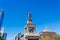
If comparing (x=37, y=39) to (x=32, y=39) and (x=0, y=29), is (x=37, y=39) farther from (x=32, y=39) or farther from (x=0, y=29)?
(x=0, y=29)

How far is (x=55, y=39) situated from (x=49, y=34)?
7.60 m

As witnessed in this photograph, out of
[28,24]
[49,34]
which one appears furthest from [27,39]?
[49,34]

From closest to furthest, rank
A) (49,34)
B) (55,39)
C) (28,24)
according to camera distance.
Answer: (28,24)
(55,39)
(49,34)

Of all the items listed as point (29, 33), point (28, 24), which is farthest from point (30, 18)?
point (29, 33)

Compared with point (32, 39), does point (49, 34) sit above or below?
above

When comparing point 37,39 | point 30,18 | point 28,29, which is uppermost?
Result: point 30,18

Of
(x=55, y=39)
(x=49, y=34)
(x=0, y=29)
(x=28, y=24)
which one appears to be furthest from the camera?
(x=49, y=34)

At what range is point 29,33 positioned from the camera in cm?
6009

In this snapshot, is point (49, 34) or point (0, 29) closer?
point (0, 29)

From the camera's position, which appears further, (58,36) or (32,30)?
(58,36)

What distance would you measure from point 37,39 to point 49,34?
1541cm

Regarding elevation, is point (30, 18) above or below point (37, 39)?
above

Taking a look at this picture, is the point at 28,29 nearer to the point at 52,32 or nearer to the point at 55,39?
the point at 55,39

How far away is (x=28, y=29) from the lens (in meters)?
61.0
